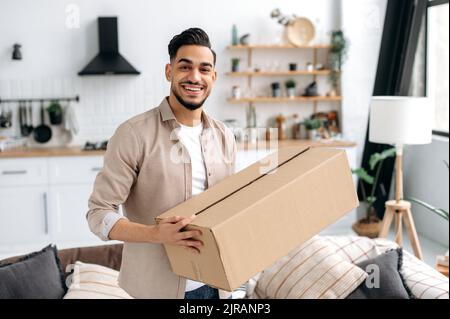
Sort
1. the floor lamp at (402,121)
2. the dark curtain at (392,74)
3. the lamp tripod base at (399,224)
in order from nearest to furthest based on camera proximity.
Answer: the dark curtain at (392,74)
the floor lamp at (402,121)
the lamp tripod base at (399,224)

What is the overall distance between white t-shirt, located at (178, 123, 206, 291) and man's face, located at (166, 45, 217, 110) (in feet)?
0.14

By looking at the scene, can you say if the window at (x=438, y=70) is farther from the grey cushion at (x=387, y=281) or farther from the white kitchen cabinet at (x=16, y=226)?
the white kitchen cabinet at (x=16, y=226)

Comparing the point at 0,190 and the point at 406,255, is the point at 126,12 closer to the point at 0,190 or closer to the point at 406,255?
the point at 0,190

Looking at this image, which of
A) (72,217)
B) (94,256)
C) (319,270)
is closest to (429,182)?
(319,270)

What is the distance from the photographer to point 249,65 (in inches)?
138

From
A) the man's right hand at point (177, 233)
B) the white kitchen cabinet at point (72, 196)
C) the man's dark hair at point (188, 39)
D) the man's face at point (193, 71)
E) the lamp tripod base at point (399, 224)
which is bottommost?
the lamp tripod base at point (399, 224)

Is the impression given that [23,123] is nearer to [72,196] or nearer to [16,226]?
[72,196]

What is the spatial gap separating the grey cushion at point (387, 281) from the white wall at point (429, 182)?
5.32 feet

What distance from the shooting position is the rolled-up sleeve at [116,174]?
1.42 ft

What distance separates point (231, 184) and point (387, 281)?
124 centimetres

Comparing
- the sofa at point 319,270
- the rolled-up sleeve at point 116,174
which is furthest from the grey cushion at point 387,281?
the rolled-up sleeve at point 116,174

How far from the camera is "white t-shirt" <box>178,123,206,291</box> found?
452 millimetres

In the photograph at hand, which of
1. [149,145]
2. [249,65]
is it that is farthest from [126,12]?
[249,65]
